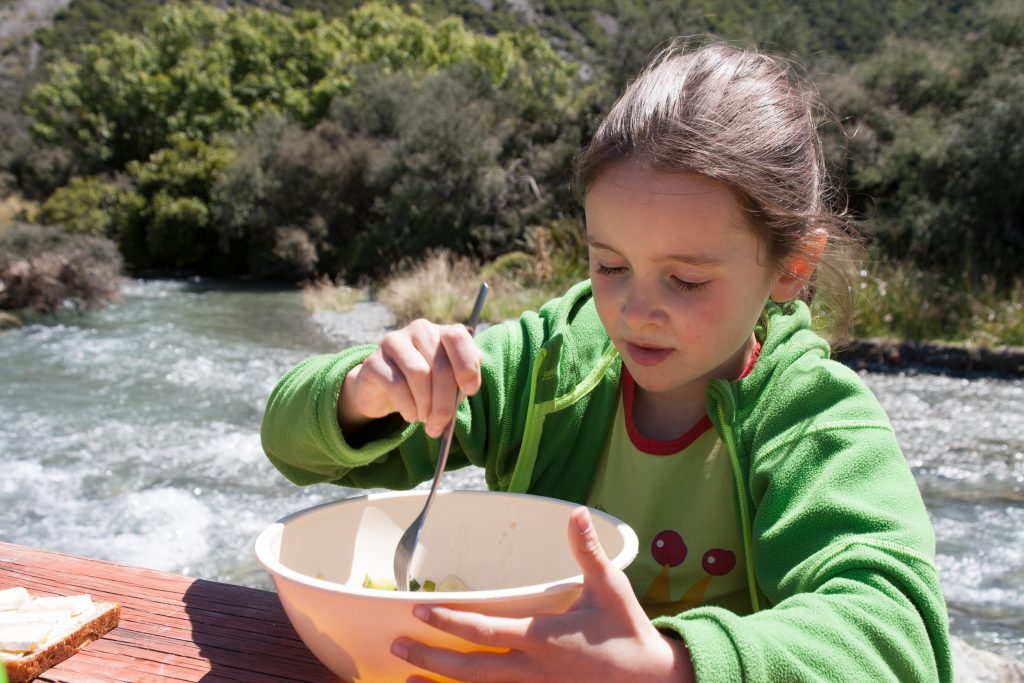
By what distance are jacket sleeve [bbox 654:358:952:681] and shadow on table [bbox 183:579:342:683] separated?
1.07 ft

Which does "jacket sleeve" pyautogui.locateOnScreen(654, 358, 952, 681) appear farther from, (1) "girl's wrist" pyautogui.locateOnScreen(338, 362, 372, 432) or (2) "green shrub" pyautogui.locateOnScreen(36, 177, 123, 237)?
(2) "green shrub" pyautogui.locateOnScreen(36, 177, 123, 237)

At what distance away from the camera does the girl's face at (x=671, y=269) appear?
97 centimetres

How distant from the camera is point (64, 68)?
27.9m

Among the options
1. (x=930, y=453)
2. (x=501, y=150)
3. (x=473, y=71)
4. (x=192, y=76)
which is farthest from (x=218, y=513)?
(x=192, y=76)

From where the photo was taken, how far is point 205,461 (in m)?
5.47

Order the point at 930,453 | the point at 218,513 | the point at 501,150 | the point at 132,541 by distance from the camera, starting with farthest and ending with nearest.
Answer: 1. the point at 501,150
2. the point at 930,453
3. the point at 218,513
4. the point at 132,541

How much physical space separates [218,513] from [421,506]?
409 centimetres

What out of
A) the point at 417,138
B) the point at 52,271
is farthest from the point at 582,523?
the point at 417,138

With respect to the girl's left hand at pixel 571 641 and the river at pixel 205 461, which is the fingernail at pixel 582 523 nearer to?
the girl's left hand at pixel 571 641

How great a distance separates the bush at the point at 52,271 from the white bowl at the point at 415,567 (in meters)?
11.4

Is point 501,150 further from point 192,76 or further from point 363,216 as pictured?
point 192,76

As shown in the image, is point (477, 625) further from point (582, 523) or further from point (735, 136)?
point (735, 136)

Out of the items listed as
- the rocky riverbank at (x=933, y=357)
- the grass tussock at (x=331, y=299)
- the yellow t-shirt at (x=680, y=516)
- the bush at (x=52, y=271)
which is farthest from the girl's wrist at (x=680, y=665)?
the bush at (x=52, y=271)

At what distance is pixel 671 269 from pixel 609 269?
0.08 meters
